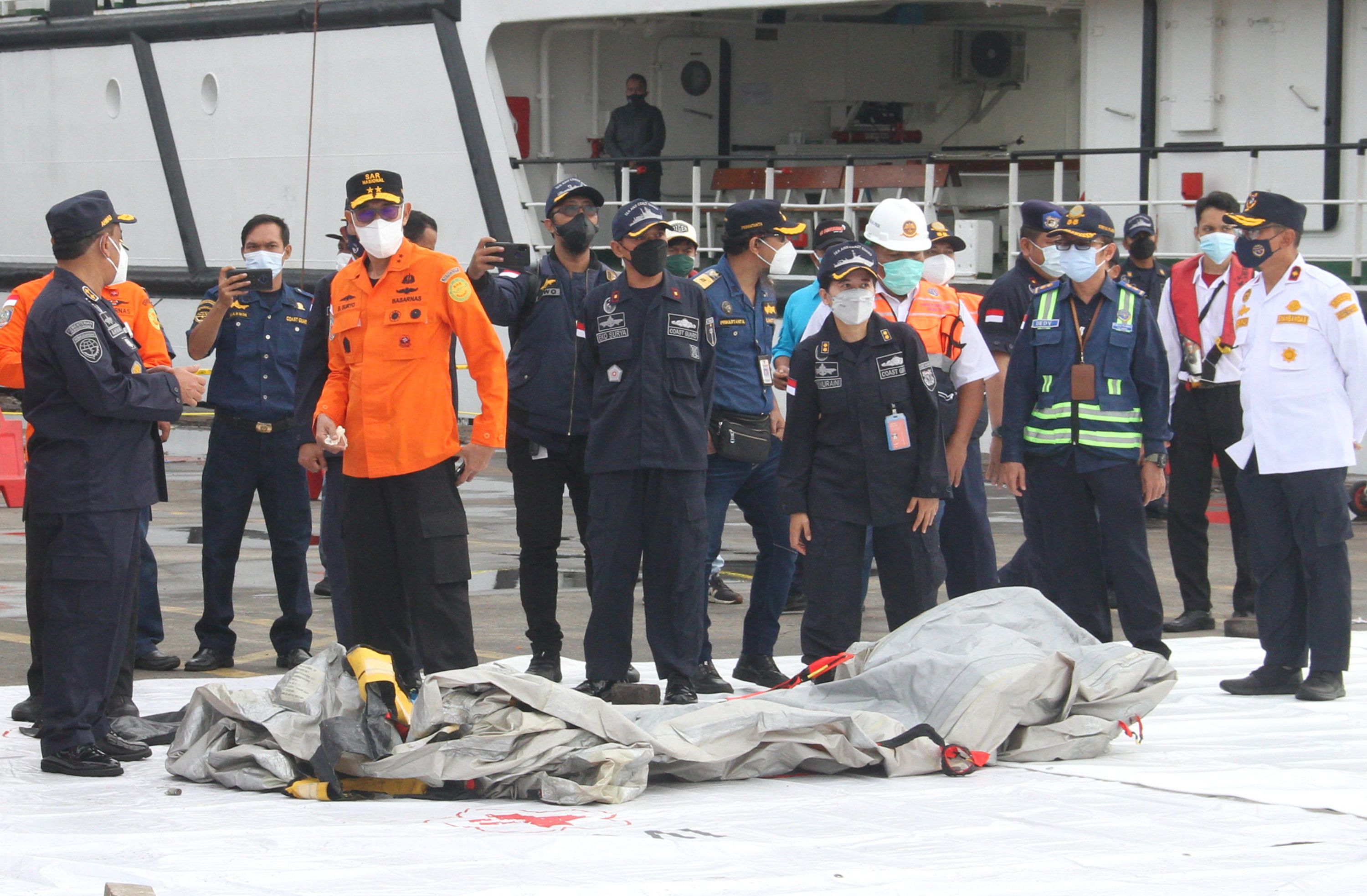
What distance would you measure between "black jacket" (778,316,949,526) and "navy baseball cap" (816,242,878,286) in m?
0.20

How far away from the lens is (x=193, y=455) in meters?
16.1

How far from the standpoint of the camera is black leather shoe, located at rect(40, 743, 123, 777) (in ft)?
16.0

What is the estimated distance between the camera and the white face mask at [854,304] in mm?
5980

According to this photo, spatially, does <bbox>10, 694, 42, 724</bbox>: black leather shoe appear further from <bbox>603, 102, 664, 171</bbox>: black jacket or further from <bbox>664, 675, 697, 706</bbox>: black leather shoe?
<bbox>603, 102, 664, 171</bbox>: black jacket

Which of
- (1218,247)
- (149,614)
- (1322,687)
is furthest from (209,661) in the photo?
(1218,247)

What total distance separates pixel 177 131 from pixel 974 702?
1409 centimetres

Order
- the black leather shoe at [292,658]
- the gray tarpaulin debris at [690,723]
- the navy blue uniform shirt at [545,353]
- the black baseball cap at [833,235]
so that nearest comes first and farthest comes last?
1. the gray tarpaulin debris at [690,723]
2. the navy blue uniform shirt at [545,353]
3. the black leather shoe at [292,658]
4. the black baseball cap at [833,235]

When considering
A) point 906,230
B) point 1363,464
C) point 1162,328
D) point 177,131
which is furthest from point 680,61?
point 906,230

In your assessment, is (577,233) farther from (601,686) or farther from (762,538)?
(601,686)

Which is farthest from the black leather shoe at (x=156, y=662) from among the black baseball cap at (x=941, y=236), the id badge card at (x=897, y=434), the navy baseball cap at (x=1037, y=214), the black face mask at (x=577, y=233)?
the navy baseball cap at (x=1037, y=214)

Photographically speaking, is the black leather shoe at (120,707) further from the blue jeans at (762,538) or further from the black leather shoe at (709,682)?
the blue jeans at (762,538)

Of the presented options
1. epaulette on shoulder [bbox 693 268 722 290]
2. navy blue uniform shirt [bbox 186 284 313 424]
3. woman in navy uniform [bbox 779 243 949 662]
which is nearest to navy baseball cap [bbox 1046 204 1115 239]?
woman in navy uniform [bbox 779 243 949 662]

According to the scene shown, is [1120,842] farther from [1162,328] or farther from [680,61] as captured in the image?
[680,61]

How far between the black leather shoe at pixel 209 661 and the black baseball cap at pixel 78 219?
7.17 ft
